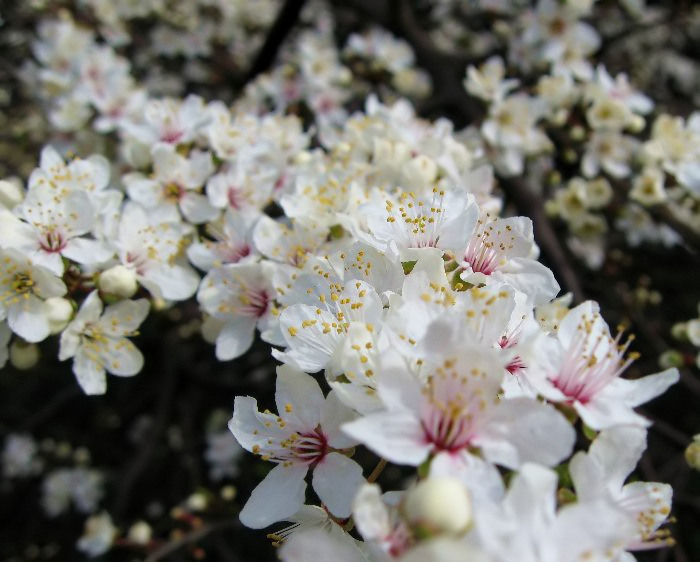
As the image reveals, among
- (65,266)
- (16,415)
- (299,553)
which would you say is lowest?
(16,415)

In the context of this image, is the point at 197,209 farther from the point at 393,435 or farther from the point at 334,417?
the point at 393,435

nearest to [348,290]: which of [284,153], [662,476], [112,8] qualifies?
[284,153]

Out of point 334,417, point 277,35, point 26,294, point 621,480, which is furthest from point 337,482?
point 277,35

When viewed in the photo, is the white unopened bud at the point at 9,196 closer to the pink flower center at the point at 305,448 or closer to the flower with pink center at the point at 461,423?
the pink flower center at the point at 305,448

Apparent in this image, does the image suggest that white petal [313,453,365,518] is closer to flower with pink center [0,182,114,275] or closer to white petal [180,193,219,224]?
flower with pink center [0,182,114,275]

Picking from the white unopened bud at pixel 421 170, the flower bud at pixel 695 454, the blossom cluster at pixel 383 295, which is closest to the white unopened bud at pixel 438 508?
the blossom cluster at pixel 383 295

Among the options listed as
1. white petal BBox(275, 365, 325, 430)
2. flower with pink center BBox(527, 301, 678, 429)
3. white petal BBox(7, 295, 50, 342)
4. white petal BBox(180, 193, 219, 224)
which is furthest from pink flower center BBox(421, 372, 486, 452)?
white petal BBox(180, 193, 219, 224)

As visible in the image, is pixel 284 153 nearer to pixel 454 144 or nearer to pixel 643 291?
pixel 454 144
